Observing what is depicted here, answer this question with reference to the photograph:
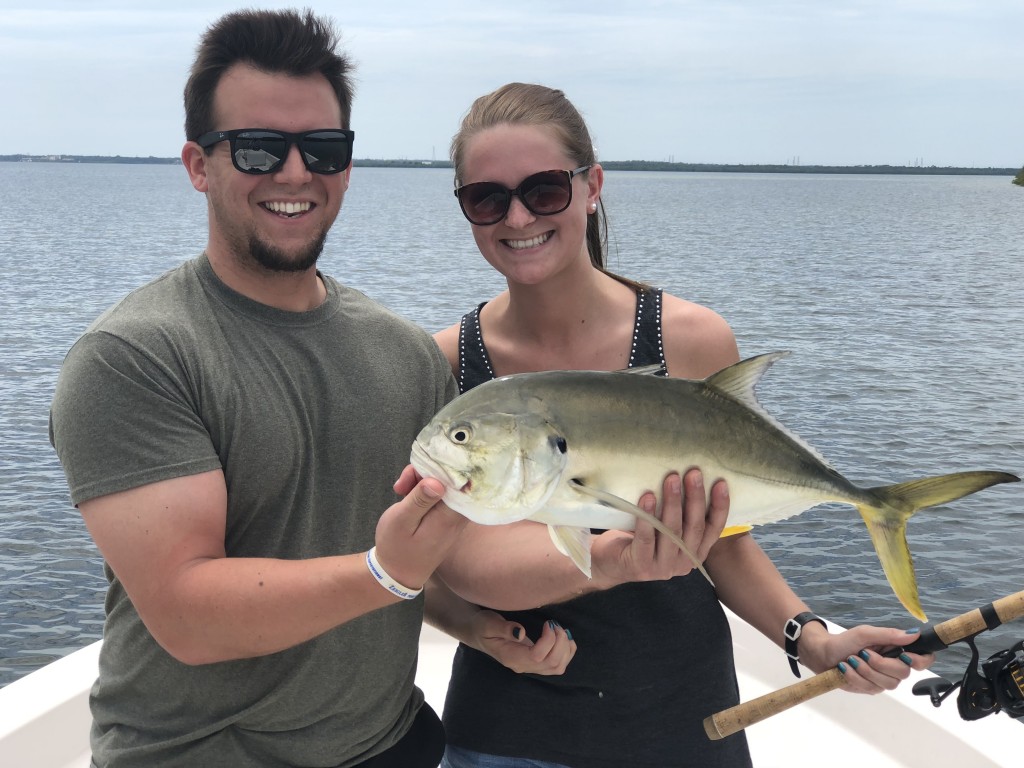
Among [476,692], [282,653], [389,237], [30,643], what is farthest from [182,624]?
[389,237]

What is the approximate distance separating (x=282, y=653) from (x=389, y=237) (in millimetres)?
62355

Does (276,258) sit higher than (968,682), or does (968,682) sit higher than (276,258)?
(276,258)

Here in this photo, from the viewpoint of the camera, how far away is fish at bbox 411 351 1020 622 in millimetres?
2496

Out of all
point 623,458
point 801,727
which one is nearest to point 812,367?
point 801,727

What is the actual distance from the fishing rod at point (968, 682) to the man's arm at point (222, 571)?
1254mm

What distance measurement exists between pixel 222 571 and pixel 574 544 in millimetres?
927

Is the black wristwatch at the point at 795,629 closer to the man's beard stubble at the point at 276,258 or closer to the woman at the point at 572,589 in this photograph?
the woman at the point at 572,589

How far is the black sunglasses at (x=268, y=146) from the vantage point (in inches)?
114

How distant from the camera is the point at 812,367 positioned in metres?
20.7

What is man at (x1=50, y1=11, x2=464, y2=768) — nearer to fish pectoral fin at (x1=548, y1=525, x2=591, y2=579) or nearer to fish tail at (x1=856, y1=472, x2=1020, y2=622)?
fish pectoral fin at (x1=548, y1=525, x2=591, y2=579)

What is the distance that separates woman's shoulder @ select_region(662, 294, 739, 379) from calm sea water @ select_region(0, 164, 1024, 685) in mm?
918

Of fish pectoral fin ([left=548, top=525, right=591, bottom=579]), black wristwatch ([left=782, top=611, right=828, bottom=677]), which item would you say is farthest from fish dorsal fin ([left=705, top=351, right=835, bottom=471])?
black wristwatch ([left=782, top=611, right=828, bottom=677])

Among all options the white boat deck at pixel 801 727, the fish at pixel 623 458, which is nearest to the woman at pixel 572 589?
the fish at pixel 623 458

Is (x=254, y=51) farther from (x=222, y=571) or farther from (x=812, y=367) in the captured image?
(x=812, y=367)
